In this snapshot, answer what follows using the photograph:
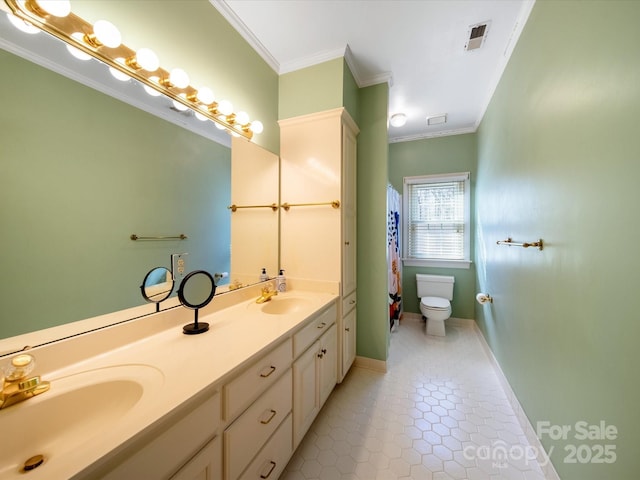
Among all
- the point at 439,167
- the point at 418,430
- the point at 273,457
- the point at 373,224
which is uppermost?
the point at 439,167

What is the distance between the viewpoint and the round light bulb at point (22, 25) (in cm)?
78

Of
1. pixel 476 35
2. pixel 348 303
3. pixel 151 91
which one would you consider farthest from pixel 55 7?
pixel 476 35

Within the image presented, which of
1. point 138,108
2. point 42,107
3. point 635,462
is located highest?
point 138,108

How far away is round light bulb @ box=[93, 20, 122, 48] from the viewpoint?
0.93 m

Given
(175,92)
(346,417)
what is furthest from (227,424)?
(175,92)

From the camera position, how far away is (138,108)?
1116 millimetres

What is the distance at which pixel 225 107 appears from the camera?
4.99 feet

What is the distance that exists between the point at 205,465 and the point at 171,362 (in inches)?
13.3

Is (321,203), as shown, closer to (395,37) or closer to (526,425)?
(395,37)

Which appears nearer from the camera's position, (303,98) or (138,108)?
(138,108)

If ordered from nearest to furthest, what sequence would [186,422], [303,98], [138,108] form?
[186,422]
[138,108]
[303,98]

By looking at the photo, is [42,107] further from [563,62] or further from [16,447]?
[563,62]

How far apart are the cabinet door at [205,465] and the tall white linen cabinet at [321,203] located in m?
1.18

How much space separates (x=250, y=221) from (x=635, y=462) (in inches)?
79.5
